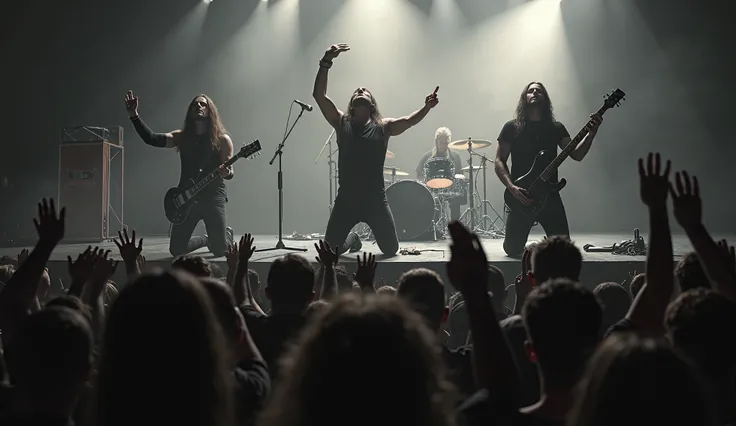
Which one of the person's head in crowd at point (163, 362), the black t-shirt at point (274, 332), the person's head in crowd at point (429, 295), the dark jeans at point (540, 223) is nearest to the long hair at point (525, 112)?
the dark jeans at point (540, 223)

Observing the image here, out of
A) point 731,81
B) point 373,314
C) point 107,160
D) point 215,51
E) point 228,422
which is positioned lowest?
point 228,422

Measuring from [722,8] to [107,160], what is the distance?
11.1 metres

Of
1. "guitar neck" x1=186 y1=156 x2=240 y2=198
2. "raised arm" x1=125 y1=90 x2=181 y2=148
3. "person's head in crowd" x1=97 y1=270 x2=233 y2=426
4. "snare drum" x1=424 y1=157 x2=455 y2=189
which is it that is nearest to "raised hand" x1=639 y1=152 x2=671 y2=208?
"person's head in crowd" x1=97 y1=270 x2=233 y2=426

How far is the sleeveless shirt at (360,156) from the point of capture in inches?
241

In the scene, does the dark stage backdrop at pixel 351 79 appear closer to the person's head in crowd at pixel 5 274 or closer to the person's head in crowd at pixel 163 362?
the person's head in crowd at pixel 5 274

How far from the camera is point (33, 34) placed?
1151 centimetres

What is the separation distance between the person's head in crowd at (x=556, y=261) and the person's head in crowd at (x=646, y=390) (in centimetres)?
161

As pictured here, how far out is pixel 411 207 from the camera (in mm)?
8633

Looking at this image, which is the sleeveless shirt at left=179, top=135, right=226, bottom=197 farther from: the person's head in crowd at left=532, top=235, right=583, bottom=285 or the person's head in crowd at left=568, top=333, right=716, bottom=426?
the person's head in crowd at left=568, top=333, right=716, bottom=426

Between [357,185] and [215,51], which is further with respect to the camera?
[215,51]

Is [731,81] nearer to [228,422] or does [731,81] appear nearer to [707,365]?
[707,365]

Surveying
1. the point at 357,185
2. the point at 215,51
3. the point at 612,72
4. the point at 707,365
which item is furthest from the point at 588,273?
the point at 215,51

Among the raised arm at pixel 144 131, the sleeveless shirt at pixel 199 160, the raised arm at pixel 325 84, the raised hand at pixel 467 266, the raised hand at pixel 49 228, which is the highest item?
the raised arm at pixel 325 84

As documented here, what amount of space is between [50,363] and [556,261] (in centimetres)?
197
